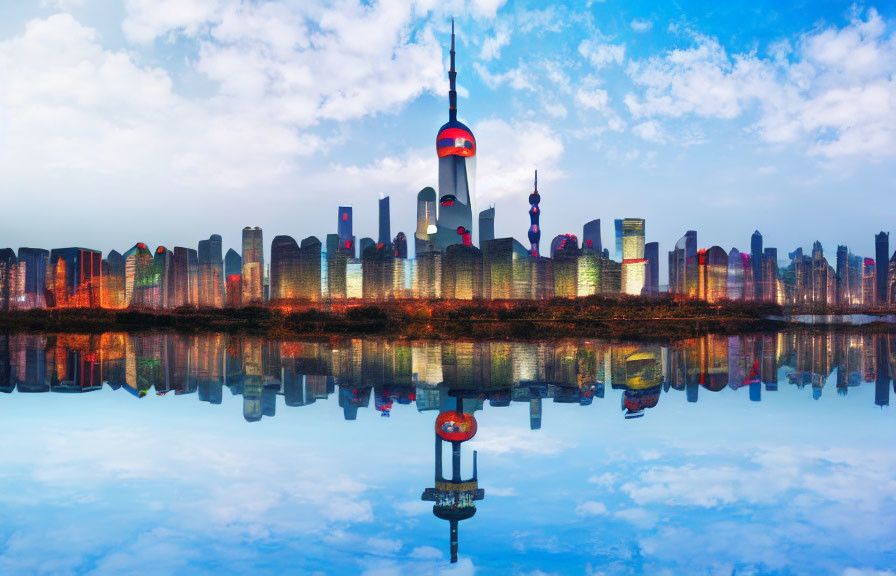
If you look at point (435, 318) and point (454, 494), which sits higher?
point (454, 494)

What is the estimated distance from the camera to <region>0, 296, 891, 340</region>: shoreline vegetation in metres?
39.0

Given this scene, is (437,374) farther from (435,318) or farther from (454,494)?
(435,318)

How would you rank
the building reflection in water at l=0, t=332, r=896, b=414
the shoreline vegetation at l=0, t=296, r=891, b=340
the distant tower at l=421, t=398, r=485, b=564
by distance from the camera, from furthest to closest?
the shoreline vegetation at l=0, t=296, r=891, b=340
the building reflection in water at l=0, t=332, r=896, b=414
the distant tower at l=421, t=398, r=485, b=564

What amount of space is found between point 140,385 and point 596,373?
8.73 metres

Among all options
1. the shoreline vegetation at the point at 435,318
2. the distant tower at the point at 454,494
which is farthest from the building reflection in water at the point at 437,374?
the shoreline vegetation at the point at 435,318

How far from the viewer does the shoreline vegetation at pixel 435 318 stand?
128ft

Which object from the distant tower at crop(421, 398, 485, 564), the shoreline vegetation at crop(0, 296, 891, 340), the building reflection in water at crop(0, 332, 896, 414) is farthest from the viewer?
the shoreline vegetation at crop(0, 296, 891, 340)

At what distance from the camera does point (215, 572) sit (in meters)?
3.50

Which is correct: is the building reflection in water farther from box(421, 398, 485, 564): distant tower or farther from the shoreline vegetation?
the shoreline vegetation

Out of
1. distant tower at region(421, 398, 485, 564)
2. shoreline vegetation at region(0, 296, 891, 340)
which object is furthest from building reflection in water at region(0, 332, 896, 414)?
shoreline vegetation at region(0, 296, 891, 340)

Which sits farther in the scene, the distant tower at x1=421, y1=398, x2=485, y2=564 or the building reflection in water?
the building reflection in water

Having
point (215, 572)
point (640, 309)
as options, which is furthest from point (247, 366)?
point (640, 309)

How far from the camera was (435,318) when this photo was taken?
63531 millimetres

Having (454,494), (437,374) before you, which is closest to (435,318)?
(437,374)
